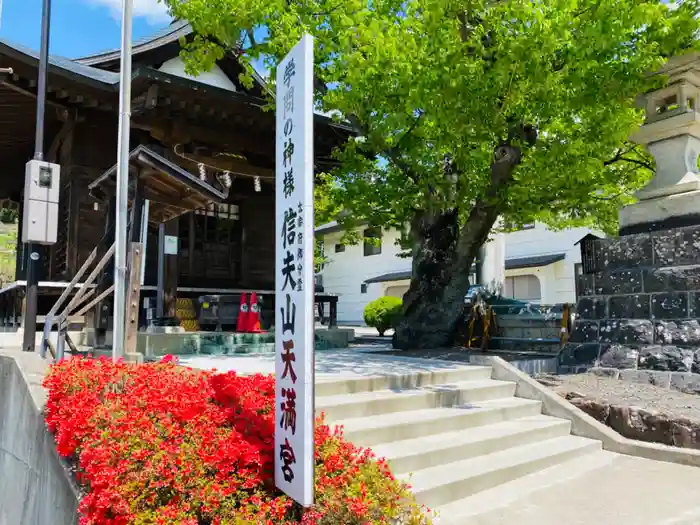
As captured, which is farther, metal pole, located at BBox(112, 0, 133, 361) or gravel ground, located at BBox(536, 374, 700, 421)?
metal pole, located at BBox(112, 0, 133, 361)

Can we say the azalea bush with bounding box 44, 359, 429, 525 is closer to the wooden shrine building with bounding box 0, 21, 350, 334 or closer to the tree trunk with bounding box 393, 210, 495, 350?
the wooden shrine building with bounding box 0, 21, 350, 334

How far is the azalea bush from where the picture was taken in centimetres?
345

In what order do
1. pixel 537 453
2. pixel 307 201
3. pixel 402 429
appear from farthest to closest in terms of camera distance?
pixel 537 453 < pixel 402 429 < pixel 307 201

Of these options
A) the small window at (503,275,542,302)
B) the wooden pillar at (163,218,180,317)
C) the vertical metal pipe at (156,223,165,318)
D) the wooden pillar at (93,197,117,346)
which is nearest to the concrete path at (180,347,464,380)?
the wooden pillar at (93,197,117,346)

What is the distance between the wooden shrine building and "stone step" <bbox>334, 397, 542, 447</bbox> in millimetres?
5878

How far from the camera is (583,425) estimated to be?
662 centimetres

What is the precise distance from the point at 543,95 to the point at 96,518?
806 cm

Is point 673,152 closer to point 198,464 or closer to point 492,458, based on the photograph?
point 492,458

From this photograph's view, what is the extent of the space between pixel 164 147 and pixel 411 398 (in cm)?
910

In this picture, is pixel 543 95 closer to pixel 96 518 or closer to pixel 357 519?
pixel 357 519

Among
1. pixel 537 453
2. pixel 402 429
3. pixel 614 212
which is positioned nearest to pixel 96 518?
pixel 402 429

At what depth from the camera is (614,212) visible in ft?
45.7

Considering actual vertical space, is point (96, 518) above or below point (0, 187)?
below

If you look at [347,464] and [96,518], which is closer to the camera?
[96,518]
